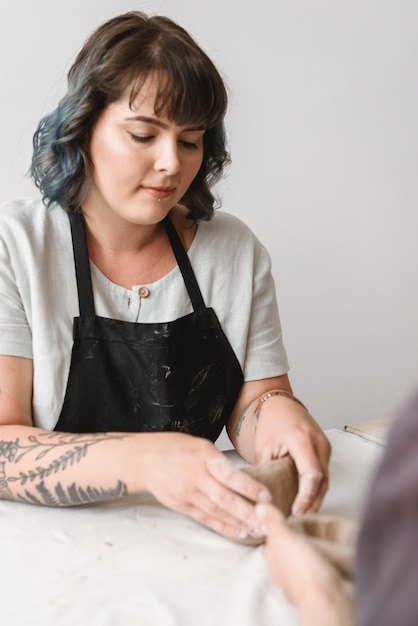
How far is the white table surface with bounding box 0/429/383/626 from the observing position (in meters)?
0.96

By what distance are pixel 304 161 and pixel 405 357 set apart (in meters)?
0.98

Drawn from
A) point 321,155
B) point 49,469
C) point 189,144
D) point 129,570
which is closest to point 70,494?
point 49,469

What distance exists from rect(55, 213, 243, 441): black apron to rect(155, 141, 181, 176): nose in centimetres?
24

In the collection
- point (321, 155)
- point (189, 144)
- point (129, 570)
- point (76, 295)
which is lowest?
point (129, 570)

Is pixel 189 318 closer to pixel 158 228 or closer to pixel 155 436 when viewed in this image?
pixel 158 228

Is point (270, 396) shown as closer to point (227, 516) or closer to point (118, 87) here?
point (227, 516)

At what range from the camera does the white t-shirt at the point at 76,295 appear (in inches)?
58.6

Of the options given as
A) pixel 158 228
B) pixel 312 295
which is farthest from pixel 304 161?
pixel 158 228

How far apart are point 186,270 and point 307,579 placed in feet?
3.15

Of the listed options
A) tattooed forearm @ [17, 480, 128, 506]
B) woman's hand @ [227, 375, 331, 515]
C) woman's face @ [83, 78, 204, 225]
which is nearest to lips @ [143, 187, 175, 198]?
woman's face @ [83, 78, 204, 225]

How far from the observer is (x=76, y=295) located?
1.56 m

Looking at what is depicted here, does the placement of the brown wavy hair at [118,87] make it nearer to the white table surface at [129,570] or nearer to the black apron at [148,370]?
the black apron at [148,370]

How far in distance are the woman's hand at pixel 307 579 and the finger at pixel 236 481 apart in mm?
194

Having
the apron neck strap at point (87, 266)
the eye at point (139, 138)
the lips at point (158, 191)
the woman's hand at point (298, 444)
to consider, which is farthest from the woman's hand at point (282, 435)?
the eye at point (139, 138)
